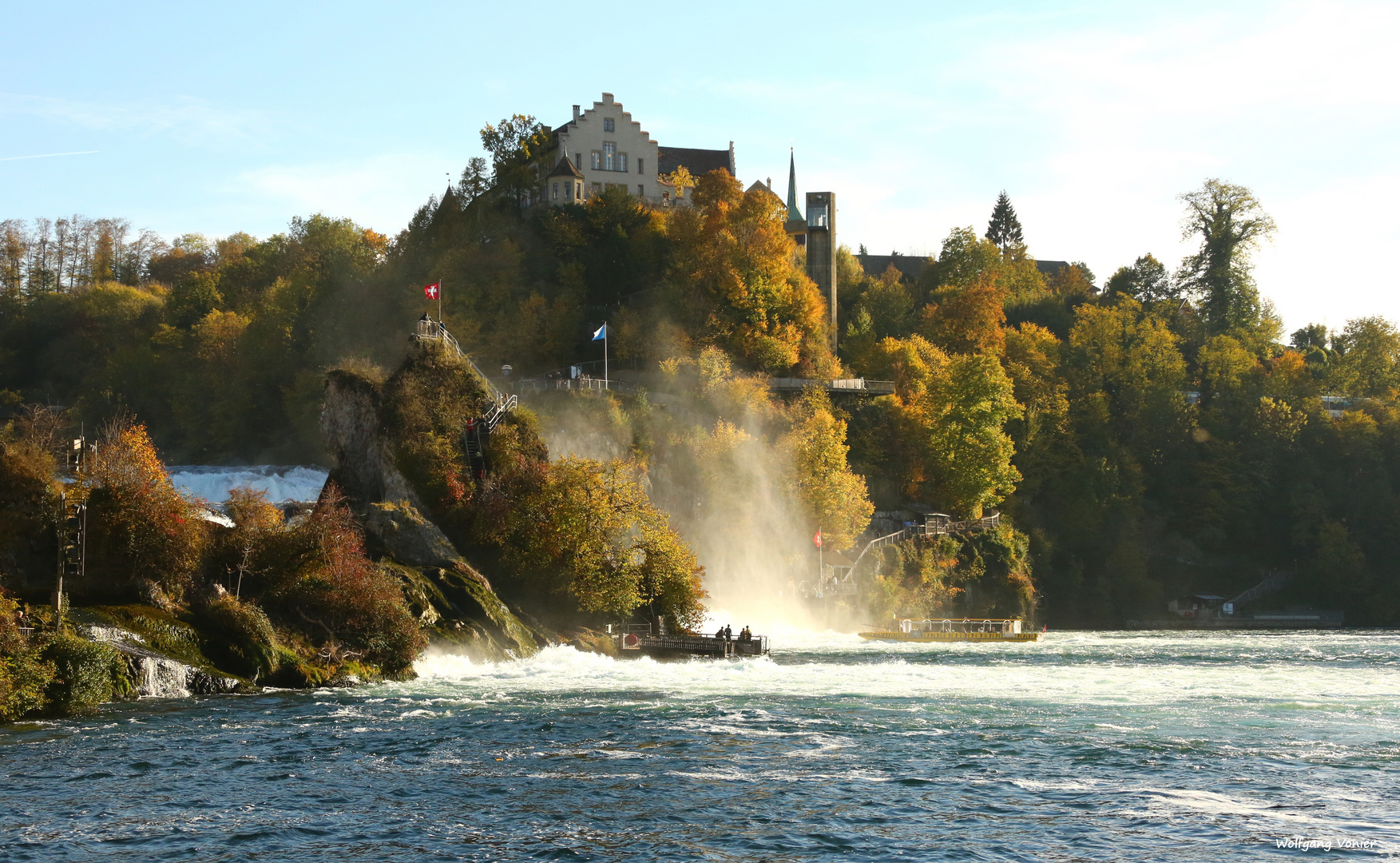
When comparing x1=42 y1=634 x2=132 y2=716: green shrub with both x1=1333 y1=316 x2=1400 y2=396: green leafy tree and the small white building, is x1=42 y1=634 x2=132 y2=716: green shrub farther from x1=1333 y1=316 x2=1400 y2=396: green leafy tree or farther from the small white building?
x1=1333 y1=316 x2=1400 y2=396: green leafy tree

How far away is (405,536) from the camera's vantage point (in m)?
53.6

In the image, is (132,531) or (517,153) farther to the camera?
(517,153)

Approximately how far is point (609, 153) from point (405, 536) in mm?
68851

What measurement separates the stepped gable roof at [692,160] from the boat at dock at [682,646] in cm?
7946

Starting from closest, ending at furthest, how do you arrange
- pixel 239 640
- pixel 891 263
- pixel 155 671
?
pixel 155 671 < pixel 239 640 < pixel 891 263

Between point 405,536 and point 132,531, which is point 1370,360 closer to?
point 405,536

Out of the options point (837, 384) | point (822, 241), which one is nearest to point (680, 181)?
point (822, 241)

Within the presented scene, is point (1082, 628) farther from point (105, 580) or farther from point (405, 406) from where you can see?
point (105, 580)

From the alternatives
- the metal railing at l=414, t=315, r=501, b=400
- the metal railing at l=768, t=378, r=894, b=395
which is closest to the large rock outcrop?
the metal railing at l=414, t=315, r=501, b=400

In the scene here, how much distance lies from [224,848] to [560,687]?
22121mm

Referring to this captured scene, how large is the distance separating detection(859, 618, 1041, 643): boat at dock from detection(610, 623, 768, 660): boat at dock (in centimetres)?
2082

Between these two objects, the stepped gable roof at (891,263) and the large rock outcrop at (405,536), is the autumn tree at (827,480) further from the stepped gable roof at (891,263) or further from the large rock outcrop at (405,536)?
the stepped gable roof at (891,263)

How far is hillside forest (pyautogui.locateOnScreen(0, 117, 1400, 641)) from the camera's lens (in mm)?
90750

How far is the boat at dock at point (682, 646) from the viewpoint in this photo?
55.2 meters
